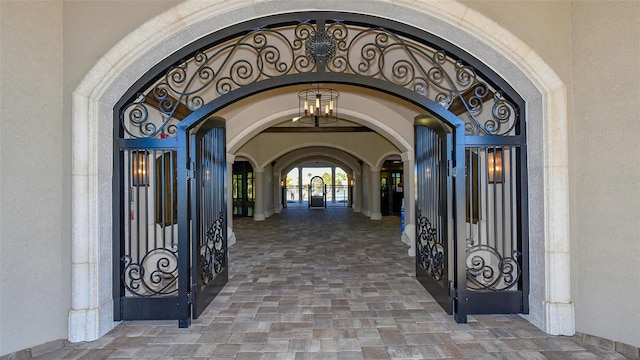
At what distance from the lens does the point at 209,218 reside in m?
4.14

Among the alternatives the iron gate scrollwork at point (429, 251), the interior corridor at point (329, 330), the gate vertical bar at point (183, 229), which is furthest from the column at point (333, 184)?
the gate vertical bar at point (183, 229)

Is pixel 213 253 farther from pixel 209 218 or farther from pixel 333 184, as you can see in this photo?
pixel 333 184

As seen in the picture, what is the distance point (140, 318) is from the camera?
128 inches

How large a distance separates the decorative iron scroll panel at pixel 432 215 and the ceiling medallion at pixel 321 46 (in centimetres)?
140

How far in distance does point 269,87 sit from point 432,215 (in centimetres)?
247

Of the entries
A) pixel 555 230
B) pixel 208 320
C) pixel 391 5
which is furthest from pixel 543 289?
pixel 208 320

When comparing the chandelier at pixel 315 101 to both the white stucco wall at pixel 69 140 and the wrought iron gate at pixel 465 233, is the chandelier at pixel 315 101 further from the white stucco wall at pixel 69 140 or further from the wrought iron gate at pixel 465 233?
the white stucco wall at pixel 69 140

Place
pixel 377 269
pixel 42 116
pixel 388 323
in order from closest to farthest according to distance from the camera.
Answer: pixel 42 116 → pixel 388 323 → pixel 377 269

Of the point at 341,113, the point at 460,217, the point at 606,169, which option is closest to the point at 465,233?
the point at 460,217

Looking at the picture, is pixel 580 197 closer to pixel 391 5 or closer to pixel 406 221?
pixel 391 5

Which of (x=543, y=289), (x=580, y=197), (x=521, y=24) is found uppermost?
(x=521, y=24)

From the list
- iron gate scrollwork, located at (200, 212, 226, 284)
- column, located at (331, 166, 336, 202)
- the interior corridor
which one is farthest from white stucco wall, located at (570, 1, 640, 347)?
column, located at (331, 166, 336, 202)

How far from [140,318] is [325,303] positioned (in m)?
1.86

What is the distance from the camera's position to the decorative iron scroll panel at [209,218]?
3.44 m
